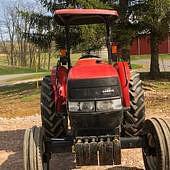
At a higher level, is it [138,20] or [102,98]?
[138,20]

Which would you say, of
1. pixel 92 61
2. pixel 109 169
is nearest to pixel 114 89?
pixel 92 61

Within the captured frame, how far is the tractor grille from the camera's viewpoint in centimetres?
585

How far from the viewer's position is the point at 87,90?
19.3 ft

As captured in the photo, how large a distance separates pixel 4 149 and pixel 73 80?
3.79 metres

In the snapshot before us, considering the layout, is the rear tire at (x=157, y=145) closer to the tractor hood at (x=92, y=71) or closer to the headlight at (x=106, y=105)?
the headlight at (x=106, y=105)

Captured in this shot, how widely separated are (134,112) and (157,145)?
1231mm

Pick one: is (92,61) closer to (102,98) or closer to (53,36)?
(102,98)

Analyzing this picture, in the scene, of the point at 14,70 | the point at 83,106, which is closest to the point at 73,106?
the point at 83,106

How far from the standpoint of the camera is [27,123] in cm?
1196

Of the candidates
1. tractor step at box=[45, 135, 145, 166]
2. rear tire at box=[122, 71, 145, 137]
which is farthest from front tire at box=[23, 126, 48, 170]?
rear tire at box=[122, 71, 145, 137]

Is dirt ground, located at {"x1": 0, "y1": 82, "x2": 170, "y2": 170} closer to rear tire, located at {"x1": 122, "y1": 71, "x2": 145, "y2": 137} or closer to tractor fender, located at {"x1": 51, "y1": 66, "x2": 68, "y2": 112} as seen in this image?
rear tire, located at {"x1": 122, "y1": 71, "x2": 145, "y2": 137}

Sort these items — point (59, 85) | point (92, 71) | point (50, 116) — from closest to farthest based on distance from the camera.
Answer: point (92, 71) < point (59, 85) < point (50, 116)

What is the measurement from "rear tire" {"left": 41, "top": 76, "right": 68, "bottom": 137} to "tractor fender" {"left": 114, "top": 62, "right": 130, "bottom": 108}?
1.00 meters

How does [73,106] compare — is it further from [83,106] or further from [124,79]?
[124,79]
